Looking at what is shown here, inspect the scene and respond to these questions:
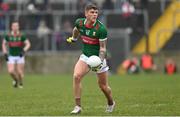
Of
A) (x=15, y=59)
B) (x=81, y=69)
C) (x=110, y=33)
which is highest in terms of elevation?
(x=81, y=69)

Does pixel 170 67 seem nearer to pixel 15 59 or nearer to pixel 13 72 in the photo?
pixel 15 59

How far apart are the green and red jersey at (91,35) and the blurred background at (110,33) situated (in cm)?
2525

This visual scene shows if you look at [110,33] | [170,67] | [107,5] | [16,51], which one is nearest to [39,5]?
[107,5]

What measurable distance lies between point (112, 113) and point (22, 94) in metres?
7.36

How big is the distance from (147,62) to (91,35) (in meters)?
26.1

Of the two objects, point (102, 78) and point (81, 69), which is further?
point (102, 78)

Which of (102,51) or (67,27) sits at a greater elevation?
(102,51)

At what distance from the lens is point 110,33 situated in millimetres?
42375

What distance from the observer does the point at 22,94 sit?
2258 cm

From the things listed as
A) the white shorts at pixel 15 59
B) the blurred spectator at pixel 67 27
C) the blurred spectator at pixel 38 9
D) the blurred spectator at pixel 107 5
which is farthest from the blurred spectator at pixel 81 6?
the white shorts at pixel 15 59

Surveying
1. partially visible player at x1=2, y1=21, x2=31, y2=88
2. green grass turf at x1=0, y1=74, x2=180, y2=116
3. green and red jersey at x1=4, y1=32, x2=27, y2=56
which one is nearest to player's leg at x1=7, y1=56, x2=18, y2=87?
partially visible player at x1=2, y1=21, x2=31, y2=88

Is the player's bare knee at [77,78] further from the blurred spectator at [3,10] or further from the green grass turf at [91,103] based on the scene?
the blurred spectator at [3,10]

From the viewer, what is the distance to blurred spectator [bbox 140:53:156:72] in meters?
41.3

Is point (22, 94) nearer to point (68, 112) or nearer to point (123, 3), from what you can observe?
point (68, 112)
